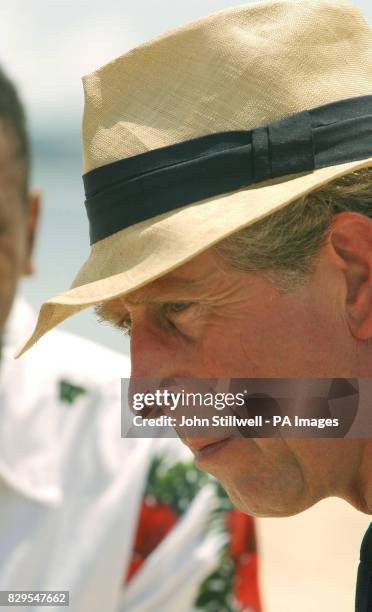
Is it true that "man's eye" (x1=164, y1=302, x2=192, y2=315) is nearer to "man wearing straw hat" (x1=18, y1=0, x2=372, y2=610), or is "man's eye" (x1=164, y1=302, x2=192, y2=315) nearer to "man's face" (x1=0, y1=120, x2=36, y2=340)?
"man wearing straw hat" (x1=18, y1=0, x2=372, y2=610)

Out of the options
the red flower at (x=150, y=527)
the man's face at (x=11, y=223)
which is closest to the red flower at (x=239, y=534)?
the red flower at (x=150, y=527)

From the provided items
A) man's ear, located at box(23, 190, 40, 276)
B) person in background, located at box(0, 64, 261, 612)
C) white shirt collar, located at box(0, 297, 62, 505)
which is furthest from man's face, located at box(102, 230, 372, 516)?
man's ear, located at box(23, 190, 40, 276)

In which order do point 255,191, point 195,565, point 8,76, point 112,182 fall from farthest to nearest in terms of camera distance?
point 8,76 < point 195,565 < point 112,182 < point 255,191

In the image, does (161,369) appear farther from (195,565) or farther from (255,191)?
(195,565)

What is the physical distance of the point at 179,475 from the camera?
3725 mm

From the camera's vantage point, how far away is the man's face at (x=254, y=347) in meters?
1.78

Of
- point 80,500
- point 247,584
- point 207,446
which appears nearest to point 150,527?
point 80,500

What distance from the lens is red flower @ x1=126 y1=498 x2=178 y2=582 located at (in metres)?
3.64

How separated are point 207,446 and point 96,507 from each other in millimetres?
1916

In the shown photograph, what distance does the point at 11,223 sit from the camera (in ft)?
13.1

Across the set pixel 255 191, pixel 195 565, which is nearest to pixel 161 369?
pixel 255 191

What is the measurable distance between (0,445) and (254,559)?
2.86ft

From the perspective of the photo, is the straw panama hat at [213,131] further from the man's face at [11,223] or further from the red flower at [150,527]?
the man's face at [11,223]

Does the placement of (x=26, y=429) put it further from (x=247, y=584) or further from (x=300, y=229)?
(x=300, y=229)
